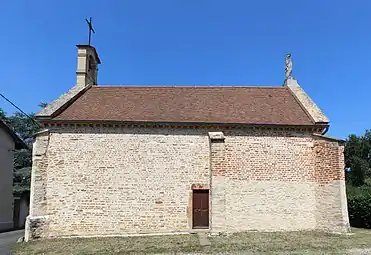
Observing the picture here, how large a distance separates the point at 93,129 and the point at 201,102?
5.58 m

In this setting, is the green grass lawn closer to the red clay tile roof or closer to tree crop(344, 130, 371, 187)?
the red clay tile roof

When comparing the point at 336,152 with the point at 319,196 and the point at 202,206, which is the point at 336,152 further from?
the point at 202,206

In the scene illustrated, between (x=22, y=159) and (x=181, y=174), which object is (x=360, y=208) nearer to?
(x=181, y=174)

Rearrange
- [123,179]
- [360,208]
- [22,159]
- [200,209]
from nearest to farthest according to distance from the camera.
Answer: [123,179]
[200,209]
[360,208]
[22,159]

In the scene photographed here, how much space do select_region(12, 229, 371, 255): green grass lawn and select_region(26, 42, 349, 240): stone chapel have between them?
37.0 inches

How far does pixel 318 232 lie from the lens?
15961 millimetres

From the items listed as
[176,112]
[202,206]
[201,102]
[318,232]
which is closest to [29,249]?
[202,206]

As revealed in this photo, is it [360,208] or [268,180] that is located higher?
[268,180]

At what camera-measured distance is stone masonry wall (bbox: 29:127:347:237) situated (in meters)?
16.2

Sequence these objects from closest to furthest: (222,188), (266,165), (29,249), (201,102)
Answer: (29,249) < (222,188) < (266,165) < (201,102)

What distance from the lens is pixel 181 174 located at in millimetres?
16703

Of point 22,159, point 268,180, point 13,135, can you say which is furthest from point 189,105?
point 22,159

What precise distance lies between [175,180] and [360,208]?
1004 cm

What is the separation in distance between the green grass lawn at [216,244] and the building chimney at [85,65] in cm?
857
